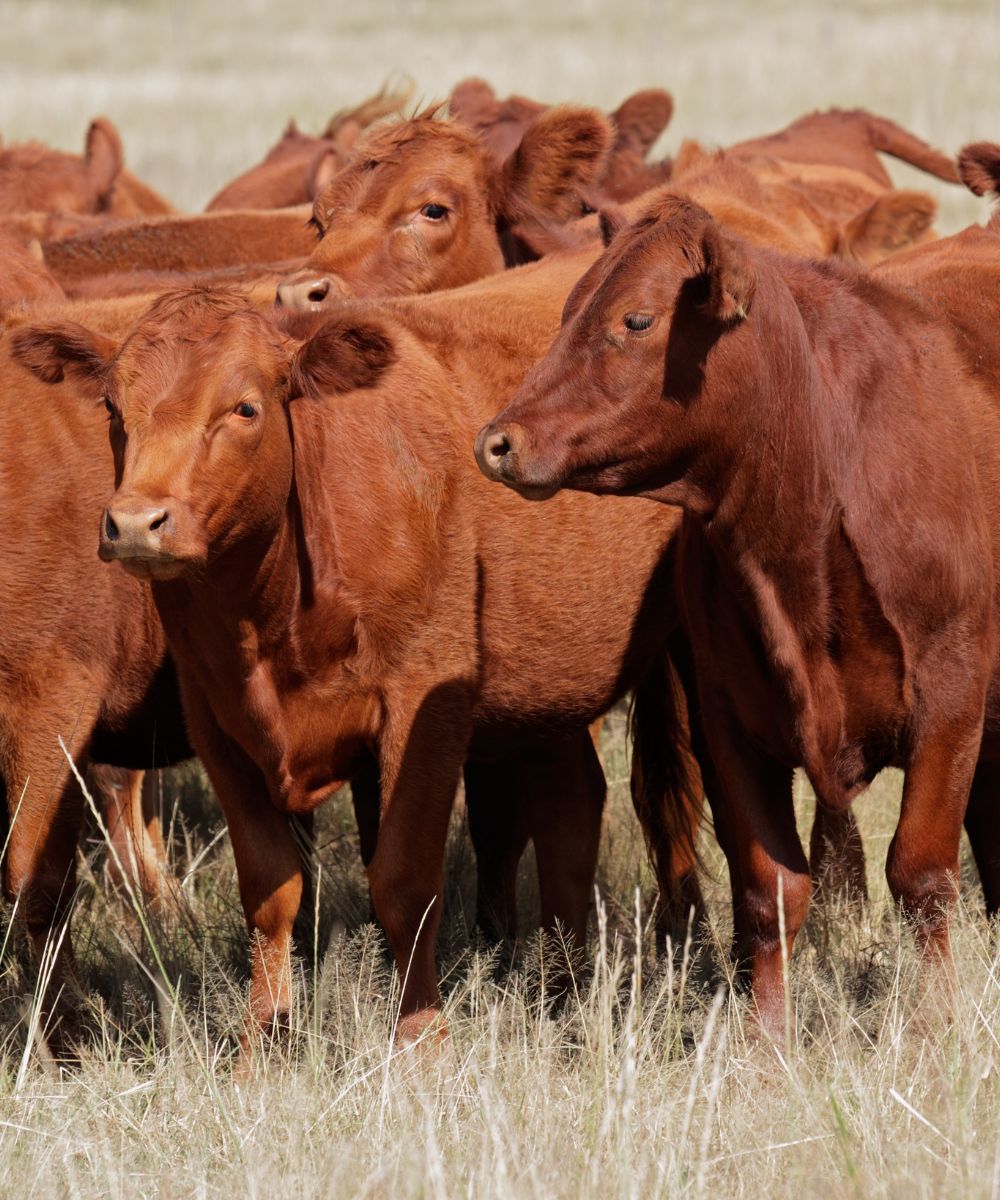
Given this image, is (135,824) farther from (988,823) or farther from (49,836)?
(988,823)

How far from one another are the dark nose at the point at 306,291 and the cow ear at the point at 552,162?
100 cm

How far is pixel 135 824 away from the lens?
277 inches

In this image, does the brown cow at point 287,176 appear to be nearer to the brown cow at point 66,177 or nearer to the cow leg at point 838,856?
the brown cow at point 66,177

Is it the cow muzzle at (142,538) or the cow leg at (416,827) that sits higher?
the cow muzzle at (142,538)

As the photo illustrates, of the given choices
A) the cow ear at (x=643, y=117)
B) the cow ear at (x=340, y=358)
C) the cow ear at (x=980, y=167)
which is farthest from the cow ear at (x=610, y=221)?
the cow ear at (x=643, y=117)

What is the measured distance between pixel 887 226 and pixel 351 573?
4103mm

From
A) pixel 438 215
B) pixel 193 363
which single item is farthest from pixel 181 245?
pixel 193 363

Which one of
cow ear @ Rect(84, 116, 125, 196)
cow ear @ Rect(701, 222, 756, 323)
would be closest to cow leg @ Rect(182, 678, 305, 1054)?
cow ear @ Rect(701, 222, 756, 323)

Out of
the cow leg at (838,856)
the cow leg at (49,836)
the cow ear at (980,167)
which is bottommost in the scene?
the cow leg at (838,856)

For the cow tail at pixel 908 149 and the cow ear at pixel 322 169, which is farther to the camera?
the cow tail at pixel 908 149

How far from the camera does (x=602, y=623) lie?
17.6 feet

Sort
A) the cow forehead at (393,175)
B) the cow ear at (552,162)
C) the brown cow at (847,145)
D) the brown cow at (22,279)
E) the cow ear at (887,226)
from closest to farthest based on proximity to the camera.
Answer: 1. the brown cow at (22,279)
2. the cow forehead at (393,175)
3. the cow ear at (552,162)
4. the cow ear at (887,226)
5. the brown cow at (847,145)

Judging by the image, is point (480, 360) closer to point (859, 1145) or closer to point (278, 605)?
point (278, 605)

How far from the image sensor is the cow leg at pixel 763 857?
4664mm
